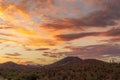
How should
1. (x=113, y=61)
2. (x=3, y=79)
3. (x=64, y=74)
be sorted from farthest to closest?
(x=113, y=61) < (x=3, y=79) < (x=64, y=74)

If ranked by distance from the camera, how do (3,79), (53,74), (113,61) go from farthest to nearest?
(113,61)
(3,79)
(53,74)

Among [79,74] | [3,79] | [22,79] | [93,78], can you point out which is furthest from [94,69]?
[3,79]

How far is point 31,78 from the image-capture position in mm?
35438

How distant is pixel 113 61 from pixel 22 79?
13884mm

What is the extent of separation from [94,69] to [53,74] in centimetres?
522

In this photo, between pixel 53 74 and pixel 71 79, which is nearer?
pixel 71 79

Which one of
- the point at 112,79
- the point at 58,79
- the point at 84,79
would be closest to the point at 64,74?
the point at 58,79

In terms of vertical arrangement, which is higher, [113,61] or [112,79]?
[113,61]

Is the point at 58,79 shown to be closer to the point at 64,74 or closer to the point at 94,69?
the point at 64,74

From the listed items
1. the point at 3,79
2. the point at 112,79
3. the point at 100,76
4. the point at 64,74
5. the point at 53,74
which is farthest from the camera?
the point at 3,79

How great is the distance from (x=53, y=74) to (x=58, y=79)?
3991 mm

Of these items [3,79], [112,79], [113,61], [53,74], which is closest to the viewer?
[112,79]

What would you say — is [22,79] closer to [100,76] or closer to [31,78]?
[31,78]

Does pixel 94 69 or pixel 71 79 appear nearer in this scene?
pixel 71 79
